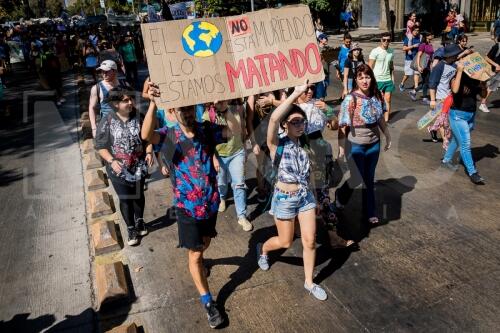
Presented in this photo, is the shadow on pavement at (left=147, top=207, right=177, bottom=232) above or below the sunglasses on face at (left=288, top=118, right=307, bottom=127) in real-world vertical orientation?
below

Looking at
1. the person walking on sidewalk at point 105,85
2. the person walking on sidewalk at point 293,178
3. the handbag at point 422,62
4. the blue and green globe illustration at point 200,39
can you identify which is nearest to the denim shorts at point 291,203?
the person walking on sidewalk at point 293,178

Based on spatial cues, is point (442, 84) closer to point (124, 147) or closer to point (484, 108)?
point (484, 108)

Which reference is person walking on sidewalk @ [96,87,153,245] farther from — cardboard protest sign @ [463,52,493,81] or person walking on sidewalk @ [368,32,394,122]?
person walking on sidewalk @ [368,32,394,122]

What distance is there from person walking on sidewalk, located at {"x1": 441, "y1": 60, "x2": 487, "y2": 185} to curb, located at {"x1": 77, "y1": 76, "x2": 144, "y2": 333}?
462 cm

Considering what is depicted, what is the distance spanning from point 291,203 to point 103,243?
8.08 ft

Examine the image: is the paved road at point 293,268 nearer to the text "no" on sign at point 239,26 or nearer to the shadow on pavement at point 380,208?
the shadow on pavement at point 380,208

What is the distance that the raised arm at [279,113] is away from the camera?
3508 millimetres

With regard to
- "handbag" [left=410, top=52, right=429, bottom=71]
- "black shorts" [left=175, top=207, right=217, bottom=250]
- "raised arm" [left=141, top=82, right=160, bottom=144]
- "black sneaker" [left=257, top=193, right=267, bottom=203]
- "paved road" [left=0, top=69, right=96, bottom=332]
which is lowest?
"black sneaker" [left=257, top=193, right=267, bottom=203]

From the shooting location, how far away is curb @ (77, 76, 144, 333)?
4.05 metres

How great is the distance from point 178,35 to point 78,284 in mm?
2653

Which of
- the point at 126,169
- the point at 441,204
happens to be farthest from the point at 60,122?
the point at 441,204

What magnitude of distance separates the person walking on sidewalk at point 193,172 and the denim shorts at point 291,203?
526mm

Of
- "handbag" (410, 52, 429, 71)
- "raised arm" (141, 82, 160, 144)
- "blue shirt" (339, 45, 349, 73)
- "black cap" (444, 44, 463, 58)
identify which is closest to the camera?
"raised arm" (141, 82, 160, 144)

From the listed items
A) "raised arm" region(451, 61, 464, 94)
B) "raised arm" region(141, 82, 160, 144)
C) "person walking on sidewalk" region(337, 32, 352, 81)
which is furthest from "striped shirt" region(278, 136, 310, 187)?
"person walking on sidewalk" region(337, 32, 352, 81)
